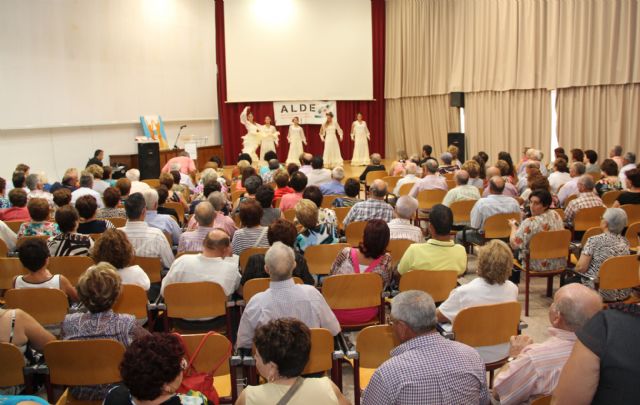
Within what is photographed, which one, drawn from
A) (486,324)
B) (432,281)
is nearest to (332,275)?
(432,281)

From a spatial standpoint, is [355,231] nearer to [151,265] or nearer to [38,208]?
[151,265]

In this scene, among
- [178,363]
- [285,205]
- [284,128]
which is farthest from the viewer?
[284,128]

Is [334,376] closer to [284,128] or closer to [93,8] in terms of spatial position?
[93,8]

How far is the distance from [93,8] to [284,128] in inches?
275

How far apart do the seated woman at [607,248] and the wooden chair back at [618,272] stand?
7 cm

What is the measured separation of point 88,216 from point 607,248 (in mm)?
4732

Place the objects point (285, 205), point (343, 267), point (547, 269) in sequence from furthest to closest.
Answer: point (285, 205), point (547, 269), point (343, 267)

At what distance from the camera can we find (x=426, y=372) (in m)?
2.40

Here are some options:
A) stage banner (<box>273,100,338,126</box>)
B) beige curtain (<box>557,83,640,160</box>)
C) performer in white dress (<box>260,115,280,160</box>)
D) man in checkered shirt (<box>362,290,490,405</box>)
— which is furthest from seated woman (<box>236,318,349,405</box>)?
stage banner (<box>273,100,338,126</box>)

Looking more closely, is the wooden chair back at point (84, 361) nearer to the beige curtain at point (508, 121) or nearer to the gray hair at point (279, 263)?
the gray hair at point (279, 263)

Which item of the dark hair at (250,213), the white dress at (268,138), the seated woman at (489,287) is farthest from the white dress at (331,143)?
the seated woman at (489,287)

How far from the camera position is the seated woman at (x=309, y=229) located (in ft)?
16.9

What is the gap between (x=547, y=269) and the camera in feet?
18.3

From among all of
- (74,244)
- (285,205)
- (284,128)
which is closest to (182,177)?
(285,205)
